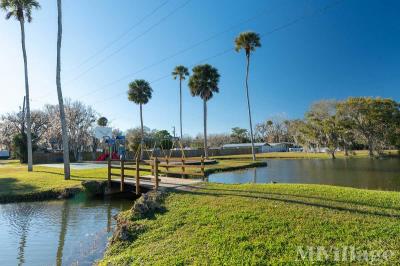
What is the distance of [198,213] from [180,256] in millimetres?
2369

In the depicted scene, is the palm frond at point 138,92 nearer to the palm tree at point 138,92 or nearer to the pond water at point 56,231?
the palm tree at point 138,92

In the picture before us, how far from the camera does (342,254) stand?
4754 millimetres

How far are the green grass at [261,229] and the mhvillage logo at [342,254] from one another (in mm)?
88

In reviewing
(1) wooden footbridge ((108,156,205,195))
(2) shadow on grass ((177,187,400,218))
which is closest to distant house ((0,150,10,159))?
(1) wooden footbridge ((108,156,205,195))

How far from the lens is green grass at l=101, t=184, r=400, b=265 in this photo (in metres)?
5.13

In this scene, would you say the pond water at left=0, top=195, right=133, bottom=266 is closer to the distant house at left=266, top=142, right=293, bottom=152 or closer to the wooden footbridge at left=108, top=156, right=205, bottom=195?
the wooden footbridge at left=108, top=156, right=205, bottom=195

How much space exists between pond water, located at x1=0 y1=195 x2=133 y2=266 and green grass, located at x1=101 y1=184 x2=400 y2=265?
49.1 inches

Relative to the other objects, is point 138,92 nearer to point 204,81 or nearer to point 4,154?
point 204,81

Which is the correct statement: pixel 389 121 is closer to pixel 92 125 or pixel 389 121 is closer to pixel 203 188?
pixel 203 188

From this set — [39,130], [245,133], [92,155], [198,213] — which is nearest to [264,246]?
[198,213]

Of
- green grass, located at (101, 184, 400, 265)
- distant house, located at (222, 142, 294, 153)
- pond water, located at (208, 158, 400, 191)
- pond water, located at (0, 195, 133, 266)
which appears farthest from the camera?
distant house, located at (222, 142, 294, 153)

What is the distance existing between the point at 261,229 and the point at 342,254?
167 cm

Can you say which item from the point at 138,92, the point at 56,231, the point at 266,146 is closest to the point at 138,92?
the point at 138,92

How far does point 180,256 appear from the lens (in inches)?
215
